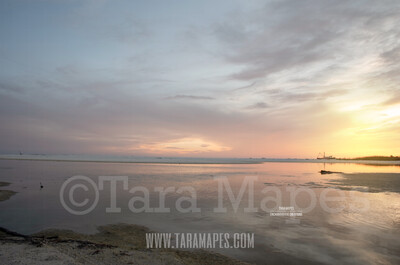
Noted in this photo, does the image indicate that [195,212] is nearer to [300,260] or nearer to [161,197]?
[161,197]

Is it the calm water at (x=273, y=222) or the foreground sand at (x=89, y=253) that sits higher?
the foreground sand at (x=89, y=253)

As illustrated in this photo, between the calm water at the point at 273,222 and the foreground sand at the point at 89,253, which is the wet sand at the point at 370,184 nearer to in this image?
the calm water at the point at 273,222

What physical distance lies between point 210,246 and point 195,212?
5.40m

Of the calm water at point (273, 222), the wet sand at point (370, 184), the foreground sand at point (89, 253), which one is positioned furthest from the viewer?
the wet sand at point (370, 184)

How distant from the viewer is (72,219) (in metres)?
13.7

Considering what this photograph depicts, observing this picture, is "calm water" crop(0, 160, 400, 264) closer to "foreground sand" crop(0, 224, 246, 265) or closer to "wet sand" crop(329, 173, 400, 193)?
"foreground sand" crop(0, 224, 246, 265)

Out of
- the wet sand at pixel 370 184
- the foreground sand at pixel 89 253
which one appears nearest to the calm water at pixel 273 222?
the foreground sand at pixel 89 253

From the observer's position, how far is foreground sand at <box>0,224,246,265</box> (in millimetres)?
7602

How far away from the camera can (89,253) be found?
8.24m

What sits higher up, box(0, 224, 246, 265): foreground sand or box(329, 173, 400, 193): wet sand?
box(0, 224, 246, 265): foreground sand

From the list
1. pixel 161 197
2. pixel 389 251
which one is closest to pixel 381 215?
pixel 389 251

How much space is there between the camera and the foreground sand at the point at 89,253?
7602 millimetres

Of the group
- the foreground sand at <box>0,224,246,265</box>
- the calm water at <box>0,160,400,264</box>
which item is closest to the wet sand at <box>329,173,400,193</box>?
the calm water at <box>0,160,400,264</box>

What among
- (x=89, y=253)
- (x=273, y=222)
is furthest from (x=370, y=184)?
(x=89, y=253)
